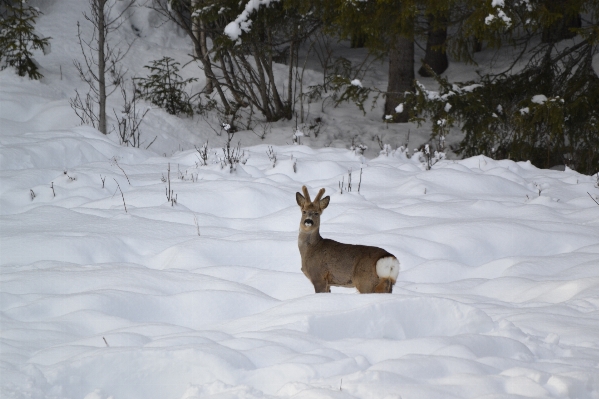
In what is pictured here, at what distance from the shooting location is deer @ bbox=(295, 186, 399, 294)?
4.36 meters

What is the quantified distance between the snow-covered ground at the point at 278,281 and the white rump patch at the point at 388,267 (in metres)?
0.24

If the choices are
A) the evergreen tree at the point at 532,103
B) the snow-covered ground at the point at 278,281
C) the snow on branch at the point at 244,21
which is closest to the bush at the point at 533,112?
the evergreen tree at the point at 532,103

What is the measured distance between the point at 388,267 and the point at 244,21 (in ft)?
30.2

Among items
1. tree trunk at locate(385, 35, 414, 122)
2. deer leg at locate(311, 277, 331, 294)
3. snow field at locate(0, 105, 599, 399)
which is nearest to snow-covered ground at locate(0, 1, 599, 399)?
snow field at locate(0, 105, 599, 399)

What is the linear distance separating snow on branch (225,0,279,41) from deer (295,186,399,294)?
792 cm

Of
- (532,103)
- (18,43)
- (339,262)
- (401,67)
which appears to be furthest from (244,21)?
(339,262)

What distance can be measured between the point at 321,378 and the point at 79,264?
128 inches

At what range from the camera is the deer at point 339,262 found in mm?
4355

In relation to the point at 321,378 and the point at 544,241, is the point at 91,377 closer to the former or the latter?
the point at 321,378

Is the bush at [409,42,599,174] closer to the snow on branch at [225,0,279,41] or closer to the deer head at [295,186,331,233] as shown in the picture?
the snow on branch at [225,0,279,41]

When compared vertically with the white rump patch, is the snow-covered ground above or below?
below

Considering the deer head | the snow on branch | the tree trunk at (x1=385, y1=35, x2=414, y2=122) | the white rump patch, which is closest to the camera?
the white rump patch

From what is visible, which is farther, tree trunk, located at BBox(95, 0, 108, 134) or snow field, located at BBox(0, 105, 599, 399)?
tree trunk, located at BBox(95, 0, 108, 134)

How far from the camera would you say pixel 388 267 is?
169 inches
